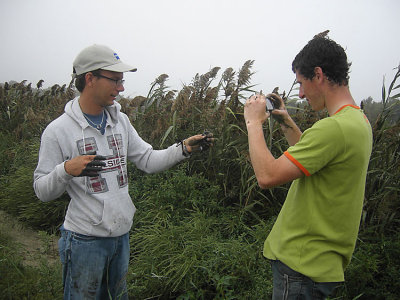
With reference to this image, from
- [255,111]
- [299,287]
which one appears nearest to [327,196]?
[299,287]

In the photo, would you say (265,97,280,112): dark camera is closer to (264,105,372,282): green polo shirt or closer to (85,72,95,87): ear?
(264,105,372,282): green polo shirt

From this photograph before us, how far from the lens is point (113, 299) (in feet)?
7.76

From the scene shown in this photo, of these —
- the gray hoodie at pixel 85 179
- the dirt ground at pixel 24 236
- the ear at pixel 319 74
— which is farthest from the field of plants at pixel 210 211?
the ear at pixel 319 74

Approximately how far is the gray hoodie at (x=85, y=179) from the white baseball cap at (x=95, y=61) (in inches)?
9.3

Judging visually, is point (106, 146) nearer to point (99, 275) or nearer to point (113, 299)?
point (99, 275)

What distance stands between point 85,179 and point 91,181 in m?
0.04

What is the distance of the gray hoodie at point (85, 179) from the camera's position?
197cm

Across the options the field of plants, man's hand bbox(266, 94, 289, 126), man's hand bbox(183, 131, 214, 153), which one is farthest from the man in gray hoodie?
man's hand bbox(266, 94, 289, 126)

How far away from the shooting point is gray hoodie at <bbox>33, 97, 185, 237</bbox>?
1.97 m

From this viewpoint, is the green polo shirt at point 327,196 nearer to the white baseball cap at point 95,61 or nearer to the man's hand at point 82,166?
the man's hand at point 82,166

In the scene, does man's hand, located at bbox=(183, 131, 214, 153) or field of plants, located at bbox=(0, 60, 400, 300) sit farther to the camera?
field of plants, located at bbox=(0, 60, 400, 300)

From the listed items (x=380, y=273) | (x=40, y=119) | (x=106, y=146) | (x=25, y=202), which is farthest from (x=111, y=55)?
(x=40, y=119)

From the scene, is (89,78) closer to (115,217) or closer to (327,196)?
(115,217)

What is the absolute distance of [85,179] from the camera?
2031mm
